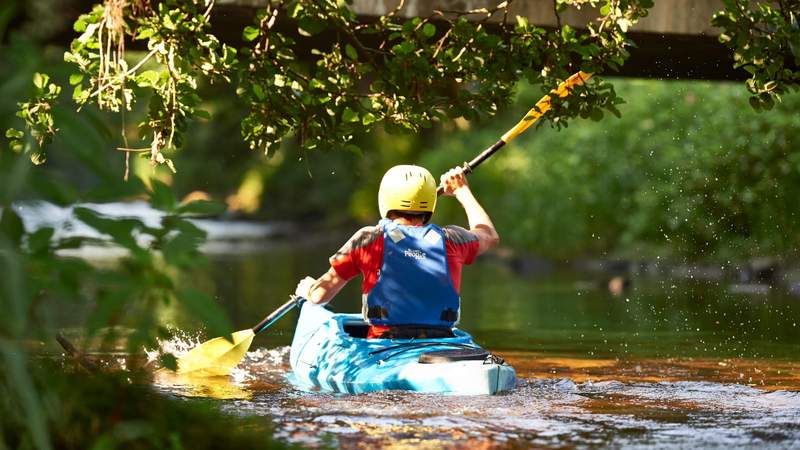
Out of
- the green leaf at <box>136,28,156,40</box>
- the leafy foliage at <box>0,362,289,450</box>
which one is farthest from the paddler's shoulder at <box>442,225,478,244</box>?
the leafy foliage at <box>0,362,289,450</box>

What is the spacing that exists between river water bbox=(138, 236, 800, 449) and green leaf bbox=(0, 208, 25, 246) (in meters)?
2.01

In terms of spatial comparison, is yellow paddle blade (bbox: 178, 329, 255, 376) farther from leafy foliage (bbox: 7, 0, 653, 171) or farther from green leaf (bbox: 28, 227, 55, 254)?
green leaf (bbox: 28, 227, 55, 254)

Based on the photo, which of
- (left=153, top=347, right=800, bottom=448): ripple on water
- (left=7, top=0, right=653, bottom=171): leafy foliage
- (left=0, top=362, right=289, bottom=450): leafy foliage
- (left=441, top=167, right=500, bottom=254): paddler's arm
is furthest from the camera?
(left=441, top=167, right=500, bottom=254): paddler's arm

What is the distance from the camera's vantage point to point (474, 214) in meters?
8.69

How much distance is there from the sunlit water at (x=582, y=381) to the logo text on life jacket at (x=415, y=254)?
2.88ft

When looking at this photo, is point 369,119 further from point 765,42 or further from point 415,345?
point 765,42

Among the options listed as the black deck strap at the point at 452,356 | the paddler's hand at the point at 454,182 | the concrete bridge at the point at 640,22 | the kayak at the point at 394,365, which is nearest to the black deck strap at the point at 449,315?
the kayak at the point at 394,365

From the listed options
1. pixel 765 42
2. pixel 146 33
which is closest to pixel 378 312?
pixel 146 33

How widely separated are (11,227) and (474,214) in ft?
15.3

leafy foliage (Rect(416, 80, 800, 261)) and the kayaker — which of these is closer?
the kayaker

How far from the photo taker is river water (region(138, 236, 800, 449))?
21.3ft

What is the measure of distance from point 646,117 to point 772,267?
14.7 ft

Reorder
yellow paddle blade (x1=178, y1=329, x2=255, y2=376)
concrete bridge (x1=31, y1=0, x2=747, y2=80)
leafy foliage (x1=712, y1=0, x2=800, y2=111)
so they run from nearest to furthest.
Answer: leafy foliage (x1=712, y1=0, x2=800, y2=111)
concrete bridge (x1=31, y1=0, x2=747, y2=80)
yellow paddle blade (x1=178, y1=329, x2=255, y2=376)

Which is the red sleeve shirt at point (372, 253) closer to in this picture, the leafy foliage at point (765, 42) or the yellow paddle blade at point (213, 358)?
the yellow paddle blade at point (213, 358)
